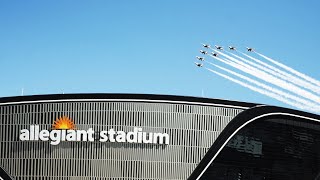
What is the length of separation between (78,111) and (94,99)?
10.5 feet

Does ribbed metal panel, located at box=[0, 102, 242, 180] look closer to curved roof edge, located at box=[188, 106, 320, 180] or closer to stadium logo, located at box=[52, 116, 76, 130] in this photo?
stadium logo, located at box=[52, 116, 76, 130]

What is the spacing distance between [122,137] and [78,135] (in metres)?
6.99

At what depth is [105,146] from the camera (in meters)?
82.8

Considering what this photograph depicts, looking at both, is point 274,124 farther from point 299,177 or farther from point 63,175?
point 63,175

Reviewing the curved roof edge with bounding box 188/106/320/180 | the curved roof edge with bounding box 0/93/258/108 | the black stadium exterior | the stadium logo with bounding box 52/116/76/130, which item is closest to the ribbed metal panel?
the black stadium exterior

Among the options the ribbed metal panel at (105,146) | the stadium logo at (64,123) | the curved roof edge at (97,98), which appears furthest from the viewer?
the curved roof edge at (97,98)

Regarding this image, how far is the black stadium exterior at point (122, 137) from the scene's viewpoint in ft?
271

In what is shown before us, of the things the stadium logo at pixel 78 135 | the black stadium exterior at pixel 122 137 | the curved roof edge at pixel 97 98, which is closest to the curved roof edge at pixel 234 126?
the black stadium exterior at pixel 122 137

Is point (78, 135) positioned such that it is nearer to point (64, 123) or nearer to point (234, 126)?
point (64, 123)

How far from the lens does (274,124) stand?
305 feet

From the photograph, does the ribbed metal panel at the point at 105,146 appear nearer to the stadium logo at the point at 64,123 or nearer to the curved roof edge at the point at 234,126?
the stadium logo at the point at 64,123

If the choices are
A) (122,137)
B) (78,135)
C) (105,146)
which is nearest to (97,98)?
(78,135)

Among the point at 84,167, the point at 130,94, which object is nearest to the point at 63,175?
the point at 84,167

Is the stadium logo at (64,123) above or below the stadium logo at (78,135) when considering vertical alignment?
above
